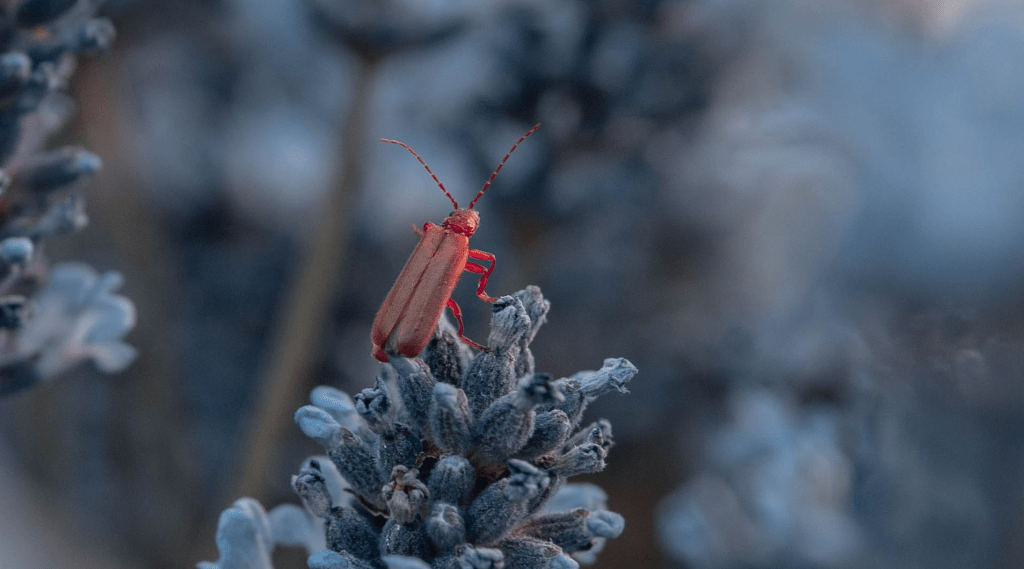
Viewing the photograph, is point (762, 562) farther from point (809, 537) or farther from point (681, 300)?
Result: point (681, 300)

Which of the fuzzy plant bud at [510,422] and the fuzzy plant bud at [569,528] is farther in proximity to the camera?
the fuzzy plant bud at [569,528]

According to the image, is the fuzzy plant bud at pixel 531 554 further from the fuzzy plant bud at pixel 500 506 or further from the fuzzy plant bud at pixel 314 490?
the fuzzy plant bud at pixel 314 490

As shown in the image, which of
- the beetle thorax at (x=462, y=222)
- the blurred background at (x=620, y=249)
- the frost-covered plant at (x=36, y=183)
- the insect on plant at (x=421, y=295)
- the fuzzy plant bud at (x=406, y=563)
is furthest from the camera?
the blurred background at (x=620, y=249)

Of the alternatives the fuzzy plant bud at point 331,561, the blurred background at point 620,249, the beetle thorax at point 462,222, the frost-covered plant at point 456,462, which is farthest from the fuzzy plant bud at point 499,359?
the blurred background at point 620,249

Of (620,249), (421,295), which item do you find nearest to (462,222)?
(421,295)

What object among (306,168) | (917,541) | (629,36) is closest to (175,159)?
(306,168)

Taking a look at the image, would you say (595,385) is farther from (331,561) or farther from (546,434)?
(331,561)
